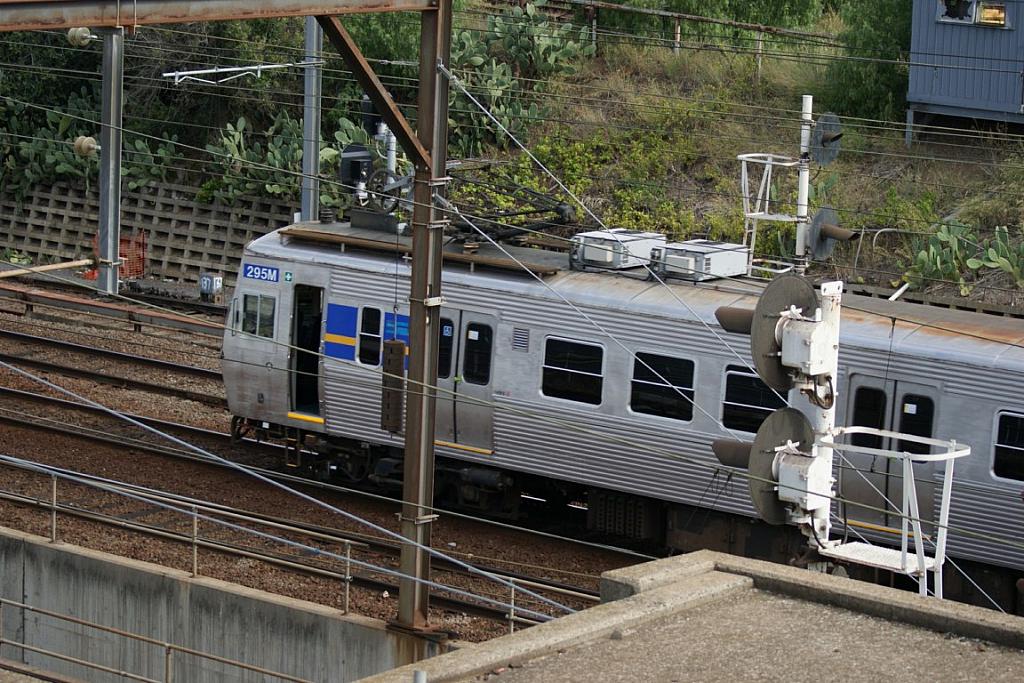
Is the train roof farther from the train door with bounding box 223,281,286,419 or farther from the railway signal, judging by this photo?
the railway signal

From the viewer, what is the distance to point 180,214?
34.8 metres

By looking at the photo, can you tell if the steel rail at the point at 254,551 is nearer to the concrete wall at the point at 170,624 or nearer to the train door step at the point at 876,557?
the concrete wall at the point at 170,624

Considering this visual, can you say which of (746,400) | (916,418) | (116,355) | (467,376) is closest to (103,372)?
(116,355)

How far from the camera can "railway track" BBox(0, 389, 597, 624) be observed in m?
15.6

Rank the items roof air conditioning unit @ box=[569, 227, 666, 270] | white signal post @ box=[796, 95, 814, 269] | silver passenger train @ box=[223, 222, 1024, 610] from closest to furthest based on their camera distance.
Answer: silver passenger train @ box=[223, 222, 1024, 610] → white signal post @ box=[796, 95, 814, 269] → roof air conditioning unit @ box=[569, 227, 666, 270]

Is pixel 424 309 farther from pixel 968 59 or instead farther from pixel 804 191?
pixel 968 59

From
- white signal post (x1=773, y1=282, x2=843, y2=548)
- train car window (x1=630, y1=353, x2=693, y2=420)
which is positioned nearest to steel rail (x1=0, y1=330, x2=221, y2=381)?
train car window (x1=630, y1=353, x2=693, y2=420)

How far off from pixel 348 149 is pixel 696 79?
1468 centimetres

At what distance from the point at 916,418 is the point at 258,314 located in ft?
27.7

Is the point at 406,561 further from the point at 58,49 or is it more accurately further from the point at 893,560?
the point at 58,49

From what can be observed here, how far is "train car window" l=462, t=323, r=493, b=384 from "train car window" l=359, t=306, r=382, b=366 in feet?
3.99

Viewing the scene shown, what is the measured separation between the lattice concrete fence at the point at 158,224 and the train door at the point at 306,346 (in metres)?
13.5

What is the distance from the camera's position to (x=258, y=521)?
16.1 m

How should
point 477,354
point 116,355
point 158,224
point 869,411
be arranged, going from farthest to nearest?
point 158,224 < point 116,355 < point 477,354 < point 869,411
